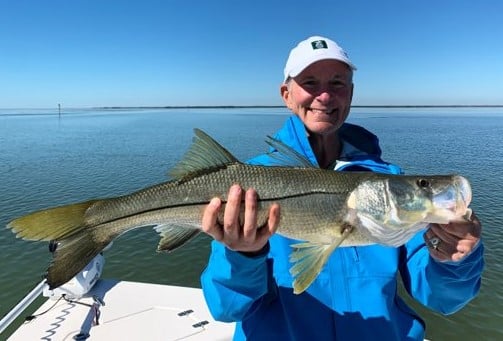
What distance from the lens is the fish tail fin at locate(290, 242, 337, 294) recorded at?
2.81 metres

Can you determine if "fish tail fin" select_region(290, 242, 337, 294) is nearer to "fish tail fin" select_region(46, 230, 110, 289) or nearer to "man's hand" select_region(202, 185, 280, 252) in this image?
"man's hand" select_region(202, 185, 280, 252)

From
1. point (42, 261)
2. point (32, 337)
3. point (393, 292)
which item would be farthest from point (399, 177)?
point (42, 261)

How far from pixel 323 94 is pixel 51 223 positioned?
2552 millimetres

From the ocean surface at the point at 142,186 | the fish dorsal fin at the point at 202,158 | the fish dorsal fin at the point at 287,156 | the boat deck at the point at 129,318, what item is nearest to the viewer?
the fish dorsal fin at the point at 202,158

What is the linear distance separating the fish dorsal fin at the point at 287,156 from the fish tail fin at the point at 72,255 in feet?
5.21

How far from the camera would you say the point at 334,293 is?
324cm

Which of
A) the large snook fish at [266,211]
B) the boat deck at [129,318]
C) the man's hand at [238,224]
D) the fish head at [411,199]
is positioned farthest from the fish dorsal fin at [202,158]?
the boat deck at [129,318]

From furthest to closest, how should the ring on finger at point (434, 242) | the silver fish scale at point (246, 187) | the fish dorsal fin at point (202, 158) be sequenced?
1. the fish dorsal fin at point (202, 158)
2. the silver fish scale at point (246, 187)
3. the ring on finger at point (434, 242)

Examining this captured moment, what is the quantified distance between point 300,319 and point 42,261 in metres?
12.6

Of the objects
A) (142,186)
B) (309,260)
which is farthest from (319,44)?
(142,186)

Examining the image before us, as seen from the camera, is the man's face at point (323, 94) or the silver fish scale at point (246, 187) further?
the man's face at point (323, 94)

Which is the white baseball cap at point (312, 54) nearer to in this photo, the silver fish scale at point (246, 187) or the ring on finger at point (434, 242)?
the silver fish scale at point (246, 187)

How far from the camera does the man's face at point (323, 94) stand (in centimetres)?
360

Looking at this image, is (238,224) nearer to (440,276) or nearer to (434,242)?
(434,242)
